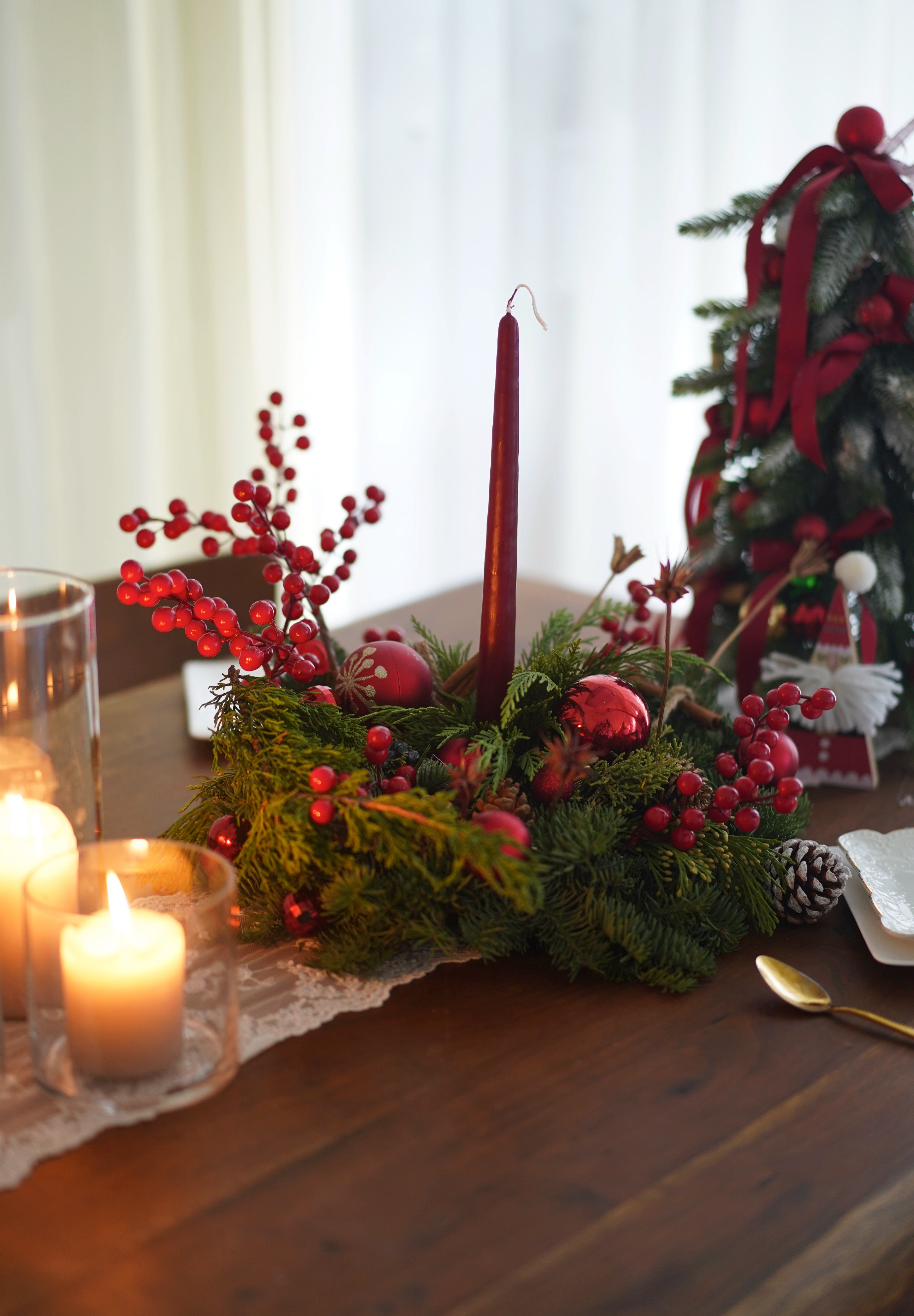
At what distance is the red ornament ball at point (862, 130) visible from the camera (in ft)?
2.93

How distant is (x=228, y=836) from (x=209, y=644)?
0.35ft

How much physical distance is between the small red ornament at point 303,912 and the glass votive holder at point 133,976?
0.31 feet

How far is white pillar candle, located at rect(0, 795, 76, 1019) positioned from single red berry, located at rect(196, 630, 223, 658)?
12cm

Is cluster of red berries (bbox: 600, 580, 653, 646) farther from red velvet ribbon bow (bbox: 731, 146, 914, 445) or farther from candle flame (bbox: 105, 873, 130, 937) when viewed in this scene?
candle flame (bbox: 105, 873, 130, 937)

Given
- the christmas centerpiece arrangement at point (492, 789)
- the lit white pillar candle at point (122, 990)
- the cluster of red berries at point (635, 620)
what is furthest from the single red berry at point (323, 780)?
the cluster of red berries at point (635, 620)

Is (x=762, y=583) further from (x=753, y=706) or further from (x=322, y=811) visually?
(x=322, y=811)

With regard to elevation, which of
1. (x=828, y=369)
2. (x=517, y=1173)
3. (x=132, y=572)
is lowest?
(x=517, y=1173)

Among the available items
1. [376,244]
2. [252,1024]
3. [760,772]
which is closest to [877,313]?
[760,772]

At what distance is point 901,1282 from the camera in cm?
46

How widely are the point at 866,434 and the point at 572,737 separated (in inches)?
16.4

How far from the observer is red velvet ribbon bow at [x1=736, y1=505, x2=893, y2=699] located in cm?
94

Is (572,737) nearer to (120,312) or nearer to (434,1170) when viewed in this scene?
(434,1170)

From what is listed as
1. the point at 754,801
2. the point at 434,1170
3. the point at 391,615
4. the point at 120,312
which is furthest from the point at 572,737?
the point at 120,312

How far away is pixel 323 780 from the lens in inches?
22.9
